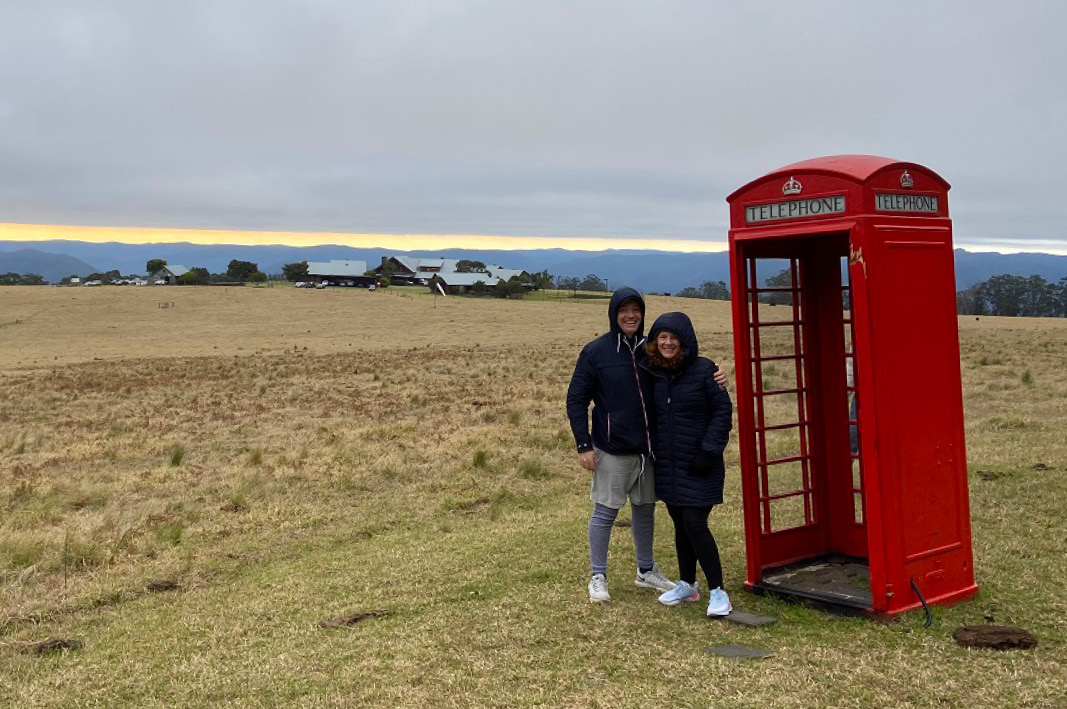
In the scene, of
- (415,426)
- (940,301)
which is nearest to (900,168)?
(940,301)

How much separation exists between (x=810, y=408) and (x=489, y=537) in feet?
10.8

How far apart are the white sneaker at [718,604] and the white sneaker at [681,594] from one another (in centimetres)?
35

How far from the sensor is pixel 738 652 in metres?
5.56

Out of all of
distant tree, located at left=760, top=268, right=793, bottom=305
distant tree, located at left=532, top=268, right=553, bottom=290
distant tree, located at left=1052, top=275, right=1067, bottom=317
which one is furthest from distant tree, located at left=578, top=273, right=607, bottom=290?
distant tree, located at left=760, top=268, right=793, bottom=305

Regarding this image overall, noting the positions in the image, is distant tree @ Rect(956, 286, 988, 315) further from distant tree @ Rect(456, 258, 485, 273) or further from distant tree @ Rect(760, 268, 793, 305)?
distant tree @ Rect(760, 268, 793, 305)

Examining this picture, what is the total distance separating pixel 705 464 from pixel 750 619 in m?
1.02

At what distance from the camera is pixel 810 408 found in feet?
24.6

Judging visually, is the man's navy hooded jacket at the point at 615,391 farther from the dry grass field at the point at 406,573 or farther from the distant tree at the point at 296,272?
the distant tree at the point at 296,272

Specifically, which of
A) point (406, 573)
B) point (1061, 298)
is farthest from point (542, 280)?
point (406, 573)

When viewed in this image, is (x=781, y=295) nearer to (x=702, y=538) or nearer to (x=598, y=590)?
(x=702, y=538)

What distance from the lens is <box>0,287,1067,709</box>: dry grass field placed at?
17.2 ft

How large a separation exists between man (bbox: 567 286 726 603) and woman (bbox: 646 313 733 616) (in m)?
0.16

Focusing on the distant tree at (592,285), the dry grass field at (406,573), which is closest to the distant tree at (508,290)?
the distant tree at (592,285)

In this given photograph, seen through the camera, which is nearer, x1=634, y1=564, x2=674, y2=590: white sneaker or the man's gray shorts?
the man's gray shorts
